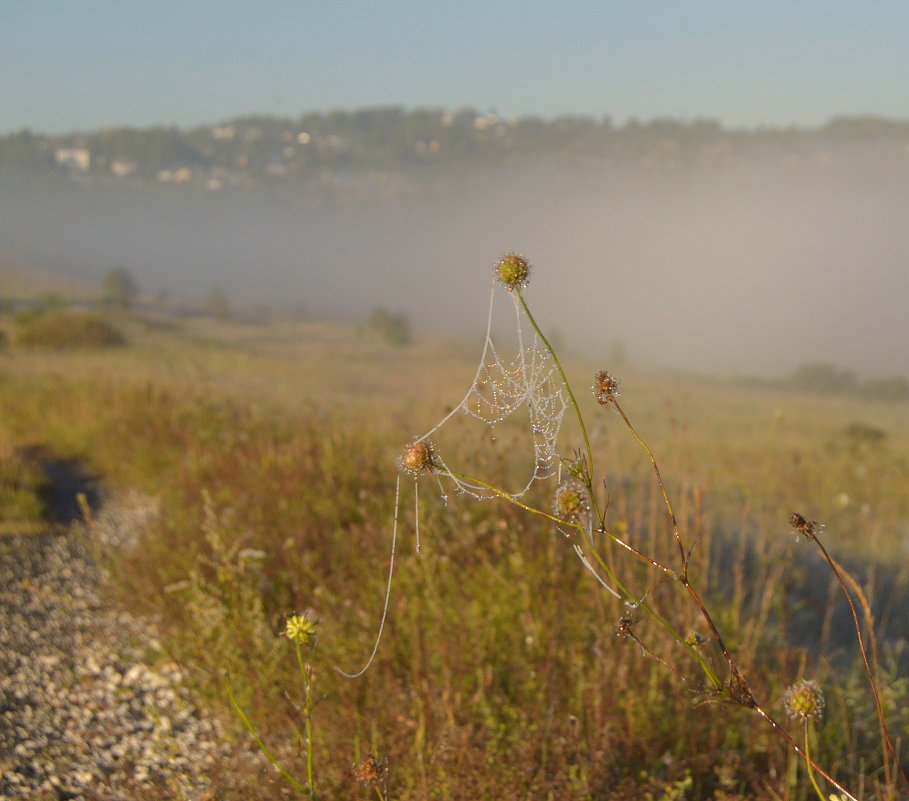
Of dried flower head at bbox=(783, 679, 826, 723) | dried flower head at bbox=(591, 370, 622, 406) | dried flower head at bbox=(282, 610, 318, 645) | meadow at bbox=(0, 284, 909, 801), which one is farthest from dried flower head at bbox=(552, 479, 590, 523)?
dried flower head at bbox=(282, 610, 318, 645)

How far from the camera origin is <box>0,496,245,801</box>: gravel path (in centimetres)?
264

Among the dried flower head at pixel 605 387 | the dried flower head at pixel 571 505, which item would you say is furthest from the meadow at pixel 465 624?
the dried flower head at pixel 605 387

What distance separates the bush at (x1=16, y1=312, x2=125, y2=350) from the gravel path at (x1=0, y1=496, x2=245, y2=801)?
13.3m

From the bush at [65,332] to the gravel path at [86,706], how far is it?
13.3 m

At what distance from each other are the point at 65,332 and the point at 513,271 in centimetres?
1917

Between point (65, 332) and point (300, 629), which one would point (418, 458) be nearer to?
point (300, 629)

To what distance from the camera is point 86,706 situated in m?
3.16

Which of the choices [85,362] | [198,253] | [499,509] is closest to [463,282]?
[198,253]

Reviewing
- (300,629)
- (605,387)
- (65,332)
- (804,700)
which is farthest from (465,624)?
(65,332)

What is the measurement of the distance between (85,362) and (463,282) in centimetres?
12799

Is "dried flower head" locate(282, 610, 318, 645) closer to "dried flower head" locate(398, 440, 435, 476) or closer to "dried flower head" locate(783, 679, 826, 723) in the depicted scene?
"dried flower head" locate(398, 440, 435, 476)

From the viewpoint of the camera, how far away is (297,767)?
99.3 inches

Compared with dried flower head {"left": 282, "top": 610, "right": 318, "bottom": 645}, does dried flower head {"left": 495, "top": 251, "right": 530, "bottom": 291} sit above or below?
above

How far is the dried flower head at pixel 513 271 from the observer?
1433 millimetres
